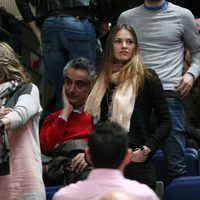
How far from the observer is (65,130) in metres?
4.20

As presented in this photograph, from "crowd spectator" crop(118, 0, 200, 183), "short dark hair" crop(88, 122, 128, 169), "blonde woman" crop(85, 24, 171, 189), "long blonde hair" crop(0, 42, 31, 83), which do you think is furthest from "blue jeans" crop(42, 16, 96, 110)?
"short dark hair" crop(88, 122, 128, 169)

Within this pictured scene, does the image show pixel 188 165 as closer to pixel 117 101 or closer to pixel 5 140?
pixel 117 101

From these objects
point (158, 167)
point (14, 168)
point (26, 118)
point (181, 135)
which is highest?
point (26, 118)

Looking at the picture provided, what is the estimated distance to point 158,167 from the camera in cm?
428

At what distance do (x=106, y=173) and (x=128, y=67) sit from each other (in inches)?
62.6

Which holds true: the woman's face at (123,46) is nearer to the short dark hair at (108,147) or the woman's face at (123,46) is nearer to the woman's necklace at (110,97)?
the woman's necklace at (110,97)

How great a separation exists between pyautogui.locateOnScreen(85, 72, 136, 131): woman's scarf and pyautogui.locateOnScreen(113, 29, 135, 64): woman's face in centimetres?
12

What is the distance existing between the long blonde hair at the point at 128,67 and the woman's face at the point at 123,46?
19 millimetres

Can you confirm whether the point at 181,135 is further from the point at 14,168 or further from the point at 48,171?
the point at 14,168

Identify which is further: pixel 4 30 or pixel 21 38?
pixel 21 38

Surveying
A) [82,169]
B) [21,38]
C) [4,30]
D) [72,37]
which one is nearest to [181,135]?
[82,169]

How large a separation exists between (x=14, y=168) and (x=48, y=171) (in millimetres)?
713

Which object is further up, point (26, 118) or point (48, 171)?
point (26, 118)

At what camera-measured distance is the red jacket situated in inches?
164
